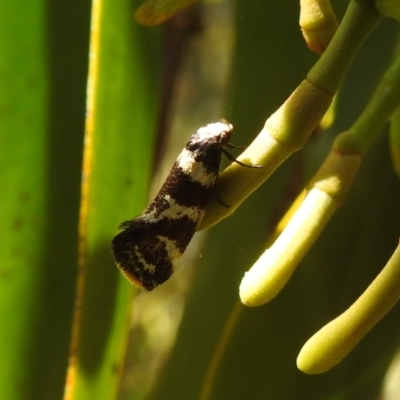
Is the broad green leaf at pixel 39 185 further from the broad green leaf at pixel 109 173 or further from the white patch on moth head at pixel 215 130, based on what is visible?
the white patch on moth head at pixel 215 130

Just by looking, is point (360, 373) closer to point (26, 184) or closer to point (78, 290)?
point (78, 290)

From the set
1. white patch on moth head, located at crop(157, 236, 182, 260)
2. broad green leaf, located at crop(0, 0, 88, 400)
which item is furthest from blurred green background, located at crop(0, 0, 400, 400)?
white patch on moth head, located at crop(157, 236, 182, 260)

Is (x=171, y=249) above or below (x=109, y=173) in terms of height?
below

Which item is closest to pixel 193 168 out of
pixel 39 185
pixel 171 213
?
pixel 171 213

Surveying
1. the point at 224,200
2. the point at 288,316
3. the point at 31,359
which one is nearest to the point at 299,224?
the point at 224,200

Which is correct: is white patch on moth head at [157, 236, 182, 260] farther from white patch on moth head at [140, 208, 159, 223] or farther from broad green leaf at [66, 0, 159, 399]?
broad green leaf at [66, 0, 159, 399]

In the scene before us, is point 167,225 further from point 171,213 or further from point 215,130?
point 215,130

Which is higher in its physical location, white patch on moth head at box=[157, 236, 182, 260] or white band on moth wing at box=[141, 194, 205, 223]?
white band on moth wing at box=[141, 194, 205, 223]
